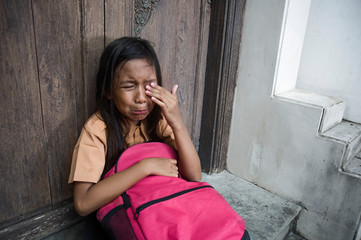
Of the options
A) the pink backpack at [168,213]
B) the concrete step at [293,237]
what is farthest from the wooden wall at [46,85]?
the concrete step at [293,237]

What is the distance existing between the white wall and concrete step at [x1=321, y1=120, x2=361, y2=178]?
0.23 meters

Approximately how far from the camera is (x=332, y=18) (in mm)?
1660

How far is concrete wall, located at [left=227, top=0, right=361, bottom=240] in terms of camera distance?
4.53 ft

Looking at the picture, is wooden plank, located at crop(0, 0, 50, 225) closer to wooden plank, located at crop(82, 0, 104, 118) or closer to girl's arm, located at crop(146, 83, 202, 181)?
wooden plank, located at crop(82, 0, 104, 118)

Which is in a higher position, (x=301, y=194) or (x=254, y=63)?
(x=254, y=63)

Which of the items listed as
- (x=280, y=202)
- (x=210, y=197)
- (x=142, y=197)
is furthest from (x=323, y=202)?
(x=142, y=197)

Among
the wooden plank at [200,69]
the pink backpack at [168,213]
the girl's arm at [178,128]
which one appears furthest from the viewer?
the wooden plank at [200,69]

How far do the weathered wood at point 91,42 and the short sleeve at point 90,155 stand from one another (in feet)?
0.66

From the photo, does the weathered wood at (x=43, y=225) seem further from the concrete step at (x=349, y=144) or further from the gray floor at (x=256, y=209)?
the concrete step at (x=349, y=144)

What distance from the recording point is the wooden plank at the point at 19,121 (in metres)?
0.87

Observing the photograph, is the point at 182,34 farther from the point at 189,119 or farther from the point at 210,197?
the point at 210,197

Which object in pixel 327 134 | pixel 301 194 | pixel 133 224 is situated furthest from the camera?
pixel 301 194

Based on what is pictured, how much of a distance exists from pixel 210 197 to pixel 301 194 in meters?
0.91

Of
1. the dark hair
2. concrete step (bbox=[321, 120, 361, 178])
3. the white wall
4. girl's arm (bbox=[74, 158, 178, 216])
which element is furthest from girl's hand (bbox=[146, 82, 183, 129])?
the white wall
